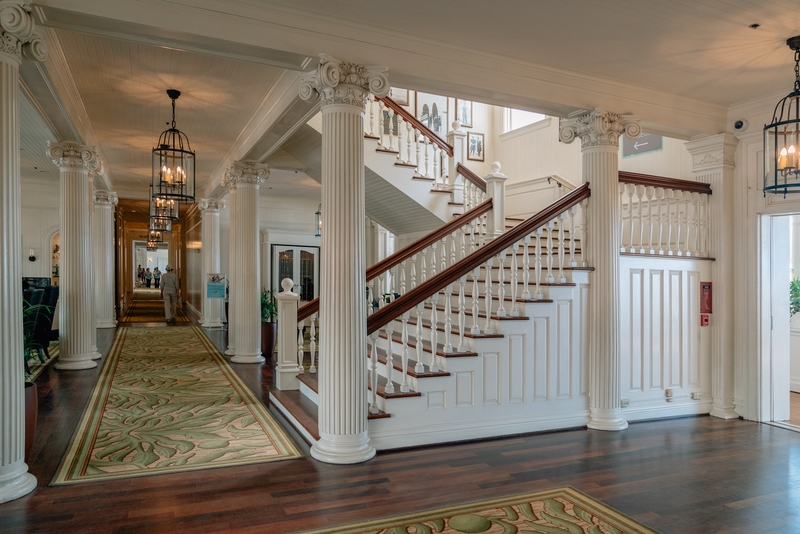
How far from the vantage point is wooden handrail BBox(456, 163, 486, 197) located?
7512 mm

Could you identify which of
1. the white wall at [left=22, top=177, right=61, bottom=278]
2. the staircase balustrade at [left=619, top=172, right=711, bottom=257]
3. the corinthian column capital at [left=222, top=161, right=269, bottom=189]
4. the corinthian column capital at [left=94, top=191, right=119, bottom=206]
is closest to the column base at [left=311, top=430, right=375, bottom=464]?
the staircase balustrade at [left=619, top=172, right=711, bottom=257]

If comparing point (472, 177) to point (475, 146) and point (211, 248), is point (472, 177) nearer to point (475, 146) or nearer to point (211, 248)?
point (475, 146)

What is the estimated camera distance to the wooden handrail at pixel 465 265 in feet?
14.9

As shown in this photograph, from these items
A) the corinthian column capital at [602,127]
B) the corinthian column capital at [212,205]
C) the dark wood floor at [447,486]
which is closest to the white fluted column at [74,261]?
the dark wood floor at [447,486]

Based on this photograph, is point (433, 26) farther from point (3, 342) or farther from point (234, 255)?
point (234, 255)

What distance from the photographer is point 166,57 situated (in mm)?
5160

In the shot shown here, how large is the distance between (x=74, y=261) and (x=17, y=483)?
16.6ft

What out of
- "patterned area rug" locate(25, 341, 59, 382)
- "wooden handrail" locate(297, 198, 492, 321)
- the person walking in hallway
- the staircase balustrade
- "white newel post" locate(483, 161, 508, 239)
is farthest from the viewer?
the person walking in hallway

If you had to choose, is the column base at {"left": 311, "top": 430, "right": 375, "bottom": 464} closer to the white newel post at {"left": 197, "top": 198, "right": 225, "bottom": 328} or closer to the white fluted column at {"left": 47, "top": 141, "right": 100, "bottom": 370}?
the white fluted column at {"left": 47, "top": 141, "right": 100, "bottom": 370}

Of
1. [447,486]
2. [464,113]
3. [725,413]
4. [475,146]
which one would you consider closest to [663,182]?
[725,413]

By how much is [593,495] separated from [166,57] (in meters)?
5.17

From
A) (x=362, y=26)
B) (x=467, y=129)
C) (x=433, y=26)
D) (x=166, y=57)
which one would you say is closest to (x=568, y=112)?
(x=433, y=26)

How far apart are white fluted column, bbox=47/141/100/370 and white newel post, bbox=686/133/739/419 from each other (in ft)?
26.2

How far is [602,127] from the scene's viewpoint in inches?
207
